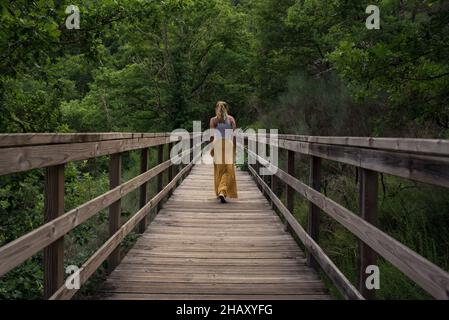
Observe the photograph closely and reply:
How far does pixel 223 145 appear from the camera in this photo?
8.49 meters

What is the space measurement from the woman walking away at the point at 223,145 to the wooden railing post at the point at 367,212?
5.55m

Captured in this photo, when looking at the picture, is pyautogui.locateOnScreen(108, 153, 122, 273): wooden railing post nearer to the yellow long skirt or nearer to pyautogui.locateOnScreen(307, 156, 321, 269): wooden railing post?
pyautogui.locateOnScreen(307, 156, 321, 269): wooden railing post

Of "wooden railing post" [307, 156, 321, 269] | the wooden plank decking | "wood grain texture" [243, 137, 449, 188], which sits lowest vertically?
the wooden plank decking

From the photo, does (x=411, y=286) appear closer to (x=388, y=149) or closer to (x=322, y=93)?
(x=388, y=149)

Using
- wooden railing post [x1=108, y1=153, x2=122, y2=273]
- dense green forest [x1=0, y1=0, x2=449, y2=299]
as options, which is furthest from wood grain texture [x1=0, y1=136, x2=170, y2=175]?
dense green forest [x1=0, y1=0, x2=449, y2=299]

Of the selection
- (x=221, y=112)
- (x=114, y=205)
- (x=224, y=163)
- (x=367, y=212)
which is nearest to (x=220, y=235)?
(x=114, y=205)

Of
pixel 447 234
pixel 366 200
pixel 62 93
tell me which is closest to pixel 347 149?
pixel 366 200

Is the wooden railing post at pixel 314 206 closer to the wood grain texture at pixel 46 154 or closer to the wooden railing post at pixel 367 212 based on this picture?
the wooden railing post at pixel 367 212

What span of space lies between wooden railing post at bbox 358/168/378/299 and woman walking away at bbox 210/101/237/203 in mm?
5551

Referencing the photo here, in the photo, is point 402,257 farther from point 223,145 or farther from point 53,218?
point 223,145

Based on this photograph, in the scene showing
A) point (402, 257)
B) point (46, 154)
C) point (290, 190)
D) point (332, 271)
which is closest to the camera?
point (402, 257)

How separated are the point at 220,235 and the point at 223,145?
9.12 feet

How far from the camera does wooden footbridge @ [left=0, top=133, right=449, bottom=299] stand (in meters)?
2.17

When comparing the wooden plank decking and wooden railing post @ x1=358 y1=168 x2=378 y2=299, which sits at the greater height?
wooden railing post @ x1=358 y1=168 x2=378 y2=299
